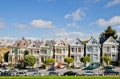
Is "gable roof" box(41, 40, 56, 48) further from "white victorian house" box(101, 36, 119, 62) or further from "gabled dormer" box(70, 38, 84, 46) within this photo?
"white victorian house" box(101, 36, 119, 62)

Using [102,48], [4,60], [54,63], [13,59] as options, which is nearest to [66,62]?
[54,63]

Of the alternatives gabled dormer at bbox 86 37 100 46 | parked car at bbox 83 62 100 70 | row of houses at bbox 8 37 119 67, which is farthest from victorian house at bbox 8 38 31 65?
parked car at bbox 83 62 100 70

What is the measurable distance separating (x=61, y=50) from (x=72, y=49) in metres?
3.22

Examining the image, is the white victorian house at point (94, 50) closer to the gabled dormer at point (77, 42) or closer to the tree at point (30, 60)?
the gabled dormer at point (77, 42)

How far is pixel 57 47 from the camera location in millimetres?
85875

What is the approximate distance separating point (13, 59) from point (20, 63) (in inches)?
200

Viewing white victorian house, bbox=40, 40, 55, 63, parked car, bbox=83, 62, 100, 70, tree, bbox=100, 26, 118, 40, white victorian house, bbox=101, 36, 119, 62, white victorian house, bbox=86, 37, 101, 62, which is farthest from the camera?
tree, bbox=100, 26, 118, 40

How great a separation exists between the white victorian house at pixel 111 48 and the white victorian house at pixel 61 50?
35.4ft

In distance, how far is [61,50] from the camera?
85.8 m

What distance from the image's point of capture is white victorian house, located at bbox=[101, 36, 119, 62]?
8175 centimetres

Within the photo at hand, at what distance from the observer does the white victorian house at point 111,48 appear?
81.8m

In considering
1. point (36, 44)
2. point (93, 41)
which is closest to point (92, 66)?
point (93, 41)

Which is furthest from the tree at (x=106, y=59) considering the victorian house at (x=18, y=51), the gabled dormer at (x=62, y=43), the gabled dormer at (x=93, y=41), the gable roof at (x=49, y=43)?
the victorian house at (x=18, y=51)

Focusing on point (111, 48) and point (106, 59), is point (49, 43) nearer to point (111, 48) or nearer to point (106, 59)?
point (106, 59)
